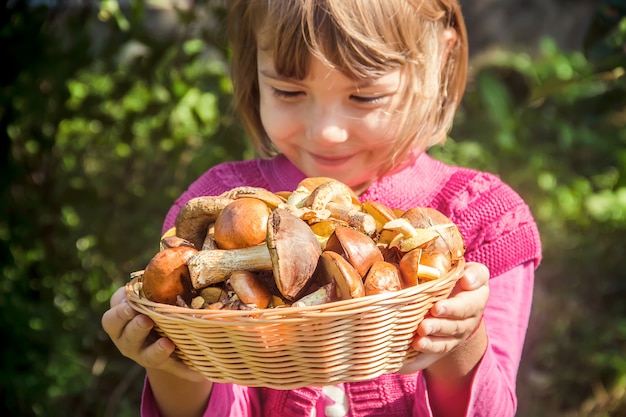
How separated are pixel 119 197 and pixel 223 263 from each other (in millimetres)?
2051

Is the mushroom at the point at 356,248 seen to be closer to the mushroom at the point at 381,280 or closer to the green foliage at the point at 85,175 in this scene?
the mushroom at the point at 381,280

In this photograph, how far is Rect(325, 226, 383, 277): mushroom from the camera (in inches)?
49.9

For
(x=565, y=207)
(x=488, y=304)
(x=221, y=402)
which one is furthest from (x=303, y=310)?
(x=565, y=207)

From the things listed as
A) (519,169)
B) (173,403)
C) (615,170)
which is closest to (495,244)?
(173,403)

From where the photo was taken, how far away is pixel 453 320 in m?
1.37

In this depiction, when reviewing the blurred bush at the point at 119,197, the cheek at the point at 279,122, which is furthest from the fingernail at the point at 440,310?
the blurred bush at the point at 119,197

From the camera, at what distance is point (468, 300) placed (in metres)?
1.38

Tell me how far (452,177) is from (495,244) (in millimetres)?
228

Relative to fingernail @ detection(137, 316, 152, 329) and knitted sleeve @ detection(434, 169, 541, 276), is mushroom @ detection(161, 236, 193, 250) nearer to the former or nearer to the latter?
fingernail @ detection(137, 316, 152, 329)

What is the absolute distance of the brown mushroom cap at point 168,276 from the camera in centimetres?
127

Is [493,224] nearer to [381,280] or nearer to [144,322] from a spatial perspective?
[381,280]

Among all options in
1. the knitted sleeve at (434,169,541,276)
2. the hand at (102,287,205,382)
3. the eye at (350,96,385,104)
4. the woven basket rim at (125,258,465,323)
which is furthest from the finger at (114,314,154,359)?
the knitted sleeve at (434,169,541,276)

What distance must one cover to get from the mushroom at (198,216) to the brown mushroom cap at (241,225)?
63mm

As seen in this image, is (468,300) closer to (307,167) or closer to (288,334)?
(288,334)
